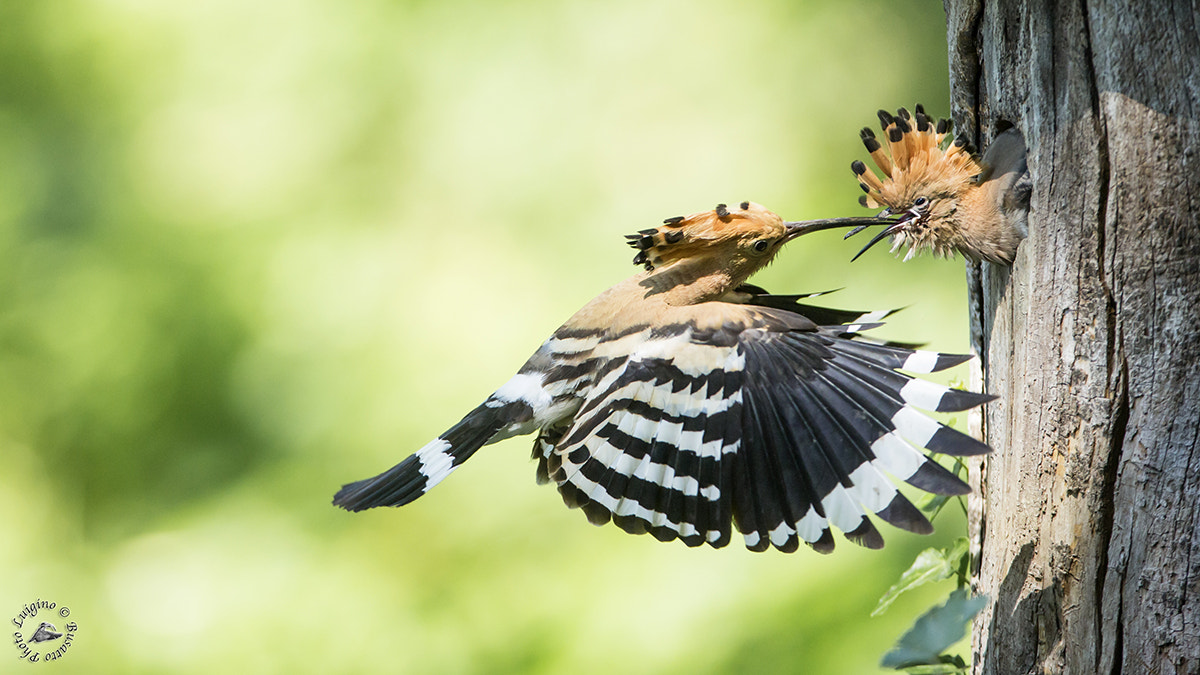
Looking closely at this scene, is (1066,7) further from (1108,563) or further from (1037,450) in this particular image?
(1108,563)

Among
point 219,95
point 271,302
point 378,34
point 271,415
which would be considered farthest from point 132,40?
point 271,415

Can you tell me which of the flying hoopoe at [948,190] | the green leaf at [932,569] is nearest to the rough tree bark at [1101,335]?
the flying hoopoe at [948,190]

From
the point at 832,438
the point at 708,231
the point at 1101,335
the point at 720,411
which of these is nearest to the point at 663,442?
the point at 720,411

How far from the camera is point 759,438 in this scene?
1.65 m

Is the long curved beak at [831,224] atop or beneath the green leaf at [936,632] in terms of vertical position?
atop

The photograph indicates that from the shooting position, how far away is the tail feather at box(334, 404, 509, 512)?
6.55 feet

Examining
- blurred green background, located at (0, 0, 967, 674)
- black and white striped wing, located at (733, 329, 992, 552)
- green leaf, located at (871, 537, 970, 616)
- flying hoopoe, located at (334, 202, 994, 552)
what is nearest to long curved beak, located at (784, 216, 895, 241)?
flying hoopoe, located at (334, 202, 994, 552)

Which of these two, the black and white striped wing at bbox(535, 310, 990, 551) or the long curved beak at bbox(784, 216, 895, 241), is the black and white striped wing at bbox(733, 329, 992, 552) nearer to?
the black and white striped wing at bbox(535, 310, 990, 551)

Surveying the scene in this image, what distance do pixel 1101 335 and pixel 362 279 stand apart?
2.94m

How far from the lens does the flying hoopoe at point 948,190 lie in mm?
1514

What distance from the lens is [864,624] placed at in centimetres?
293

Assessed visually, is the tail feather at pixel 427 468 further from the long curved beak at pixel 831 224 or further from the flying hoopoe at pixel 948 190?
the flying hoopoe at pixel 948 190

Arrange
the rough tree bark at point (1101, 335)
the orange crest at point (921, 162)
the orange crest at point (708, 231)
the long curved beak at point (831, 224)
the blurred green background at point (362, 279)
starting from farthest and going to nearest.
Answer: the blurred green background at point (362, 279), the orange crest at point (708, 231), the long curved beak at point (831, 224), the orange crest at point (921, 162), the rough tree bark at point (1101, 335)

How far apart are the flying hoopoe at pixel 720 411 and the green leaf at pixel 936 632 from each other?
0.13 m
